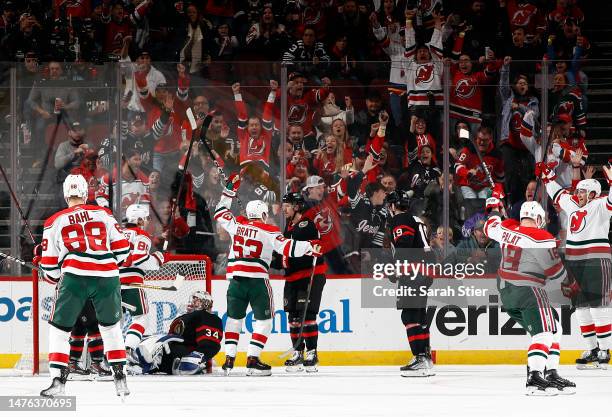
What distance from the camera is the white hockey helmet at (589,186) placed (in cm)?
991

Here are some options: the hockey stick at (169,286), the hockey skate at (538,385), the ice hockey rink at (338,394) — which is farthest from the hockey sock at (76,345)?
the hockey skate at (538,385)

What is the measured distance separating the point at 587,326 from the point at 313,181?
238 cm

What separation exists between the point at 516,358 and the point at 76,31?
4778 mm

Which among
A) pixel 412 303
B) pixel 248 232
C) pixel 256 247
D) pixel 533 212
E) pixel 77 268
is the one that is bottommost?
pixel 412 303

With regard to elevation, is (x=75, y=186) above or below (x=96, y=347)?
above

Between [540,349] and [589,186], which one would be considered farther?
[589,186]

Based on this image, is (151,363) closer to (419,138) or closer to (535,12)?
(419,138)

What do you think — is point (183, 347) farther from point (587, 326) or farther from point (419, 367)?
point (587, 326)

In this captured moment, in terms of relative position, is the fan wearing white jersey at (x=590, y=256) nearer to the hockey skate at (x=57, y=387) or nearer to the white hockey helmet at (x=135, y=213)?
the white hockey helmet at (x=135, y=213)

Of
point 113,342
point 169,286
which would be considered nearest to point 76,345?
point 169,286

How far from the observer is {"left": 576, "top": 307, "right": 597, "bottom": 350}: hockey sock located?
32.5 feet

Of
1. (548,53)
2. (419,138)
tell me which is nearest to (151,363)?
(419,138)

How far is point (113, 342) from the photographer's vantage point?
766 centimetres

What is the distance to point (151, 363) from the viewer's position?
9.48 m
